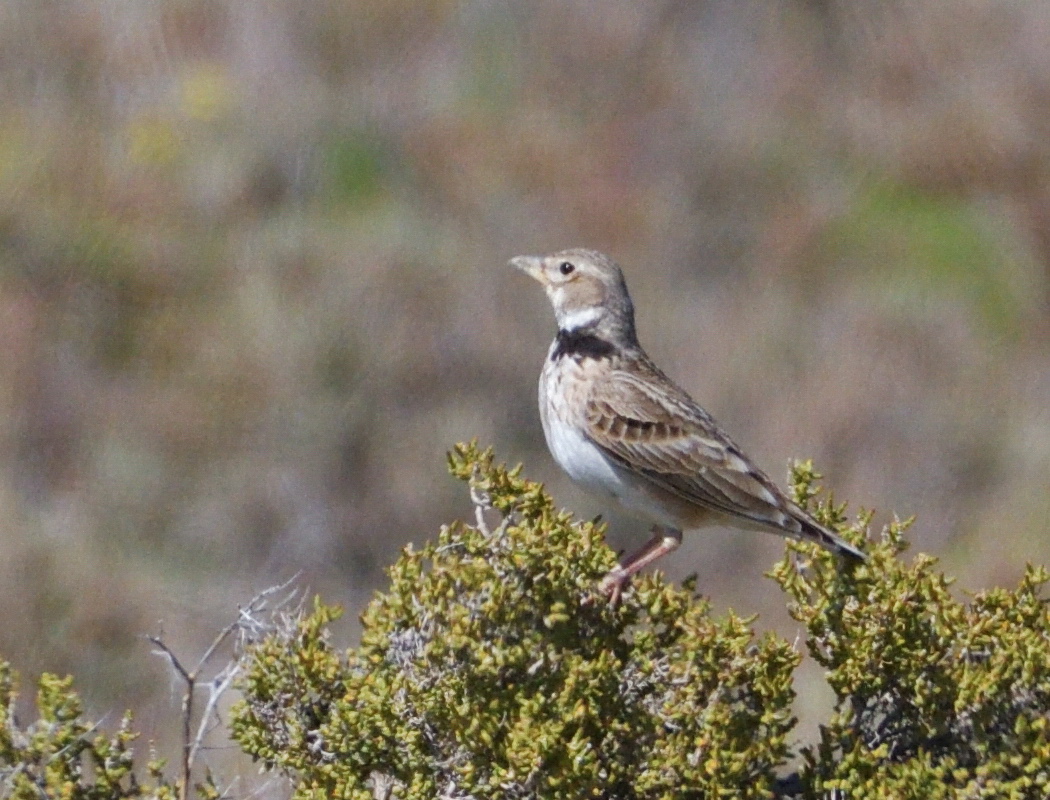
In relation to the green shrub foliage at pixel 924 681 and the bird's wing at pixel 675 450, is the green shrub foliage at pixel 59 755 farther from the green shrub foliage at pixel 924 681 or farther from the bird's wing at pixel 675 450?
the bird's wing at pixel 675 450

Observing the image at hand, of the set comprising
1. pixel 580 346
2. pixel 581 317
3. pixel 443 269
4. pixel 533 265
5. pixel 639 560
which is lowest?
pixel 639 560

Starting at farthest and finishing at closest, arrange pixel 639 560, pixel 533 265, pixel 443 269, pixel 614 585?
pixel 443 269 < pixel 533 265 < pixel 639 560 < pixel 614 585

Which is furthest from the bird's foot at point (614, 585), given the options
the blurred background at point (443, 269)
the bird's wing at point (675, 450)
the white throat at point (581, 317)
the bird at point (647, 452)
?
the blurred background at point (443, 269)

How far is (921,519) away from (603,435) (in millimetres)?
5993

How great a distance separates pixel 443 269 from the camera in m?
12.5

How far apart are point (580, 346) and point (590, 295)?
0.29m

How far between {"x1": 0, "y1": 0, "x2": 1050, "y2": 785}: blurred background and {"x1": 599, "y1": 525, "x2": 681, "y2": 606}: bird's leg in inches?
136

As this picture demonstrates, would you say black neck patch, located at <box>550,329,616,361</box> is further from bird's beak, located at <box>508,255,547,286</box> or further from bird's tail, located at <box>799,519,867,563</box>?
bird's tail, located at <box>799,519,867,563</box>

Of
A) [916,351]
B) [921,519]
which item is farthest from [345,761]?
[916,351]

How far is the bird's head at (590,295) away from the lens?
6227mm

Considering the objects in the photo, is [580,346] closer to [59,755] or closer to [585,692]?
[585,692]

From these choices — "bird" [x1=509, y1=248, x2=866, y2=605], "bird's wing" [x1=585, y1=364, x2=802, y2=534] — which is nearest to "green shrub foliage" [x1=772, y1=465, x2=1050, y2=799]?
"bird" [x1=509, y1=248, x2=866, y2=605]

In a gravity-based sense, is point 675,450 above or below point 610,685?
above

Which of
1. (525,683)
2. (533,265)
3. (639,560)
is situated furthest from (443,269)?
(525,683)
